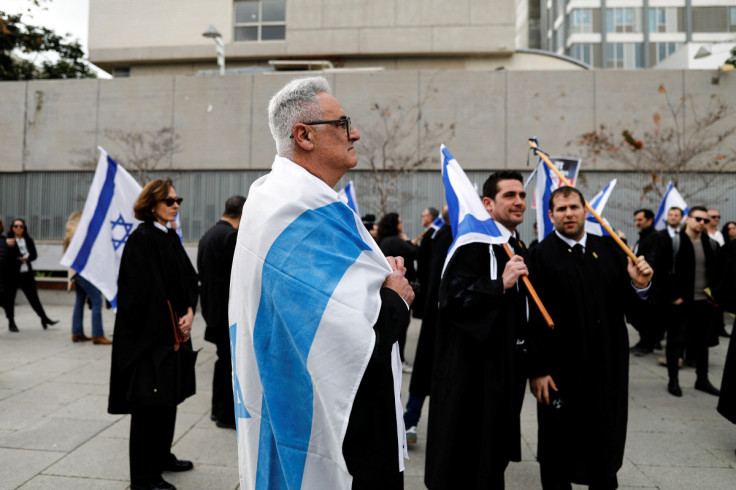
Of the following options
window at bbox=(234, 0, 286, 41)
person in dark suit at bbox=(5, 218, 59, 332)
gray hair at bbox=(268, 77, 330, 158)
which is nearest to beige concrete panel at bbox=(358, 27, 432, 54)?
window at bbox=(234, 0, 286, 41)

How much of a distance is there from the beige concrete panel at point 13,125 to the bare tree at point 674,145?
19041 millimetres

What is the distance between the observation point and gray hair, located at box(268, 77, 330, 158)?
2.01m

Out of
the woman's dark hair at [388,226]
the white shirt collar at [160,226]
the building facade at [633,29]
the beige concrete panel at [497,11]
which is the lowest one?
the white shirt collar at [160,226]

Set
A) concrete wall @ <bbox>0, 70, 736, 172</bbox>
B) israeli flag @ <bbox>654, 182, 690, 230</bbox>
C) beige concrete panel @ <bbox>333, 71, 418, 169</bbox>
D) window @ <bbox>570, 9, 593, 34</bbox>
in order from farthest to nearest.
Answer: window @ <bbox>570, 9, 593, 34</bbox>, beige concrete panel @ <bbox>333, 71, 418, 169</bbox>, concrete wall @ <bbox>0, 70, 736, 172</bbox>, israeli flag @ <bbox>654, 182, 690, 230</bbox>

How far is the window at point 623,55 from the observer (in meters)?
44.6

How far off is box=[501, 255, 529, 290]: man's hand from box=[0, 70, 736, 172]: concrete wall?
14.6 metres

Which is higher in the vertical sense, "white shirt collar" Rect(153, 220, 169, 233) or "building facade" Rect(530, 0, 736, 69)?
"building facade" Rect(530, 0, 736, 69)

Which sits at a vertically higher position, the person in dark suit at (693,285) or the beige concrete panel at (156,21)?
the beige concrete panel at (156,21)

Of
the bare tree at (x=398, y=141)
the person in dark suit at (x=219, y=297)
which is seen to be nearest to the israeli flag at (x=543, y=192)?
the person in dark suit at (x=219, y=297)

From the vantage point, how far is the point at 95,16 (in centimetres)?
2416

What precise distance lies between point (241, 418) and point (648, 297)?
8.88 ft

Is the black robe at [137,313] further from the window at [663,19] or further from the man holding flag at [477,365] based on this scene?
the window at [663,19]

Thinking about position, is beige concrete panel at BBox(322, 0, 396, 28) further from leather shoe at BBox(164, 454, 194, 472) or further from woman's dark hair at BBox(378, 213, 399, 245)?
leather shoe at BBox(164, 454, 194, 472)

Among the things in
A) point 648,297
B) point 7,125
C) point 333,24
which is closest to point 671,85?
point 333,24
